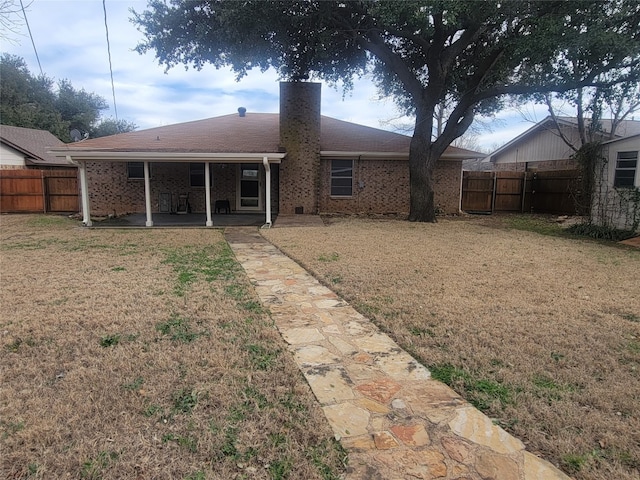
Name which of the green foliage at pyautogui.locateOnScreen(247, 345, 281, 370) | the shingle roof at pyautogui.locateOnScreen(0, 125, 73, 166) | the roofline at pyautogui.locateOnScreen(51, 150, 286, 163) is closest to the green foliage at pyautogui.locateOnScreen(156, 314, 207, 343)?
the green foliage at pyautogui.locateOnScreen(247, 345, 281, 370)

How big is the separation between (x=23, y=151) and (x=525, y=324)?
1008 inches

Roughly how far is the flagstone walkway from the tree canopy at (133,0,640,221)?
7596 millimetres

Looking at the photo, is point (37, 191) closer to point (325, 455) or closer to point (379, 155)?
point (379, 155)

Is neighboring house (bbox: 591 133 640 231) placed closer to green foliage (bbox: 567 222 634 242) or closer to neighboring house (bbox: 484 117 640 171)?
green foliage (bbox: 567 222 634 242)

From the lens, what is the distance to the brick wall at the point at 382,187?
1521cm

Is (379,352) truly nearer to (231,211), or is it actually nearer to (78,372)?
(78,372)

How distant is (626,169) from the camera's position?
11055 mm

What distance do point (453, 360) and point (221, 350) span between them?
6.37ft

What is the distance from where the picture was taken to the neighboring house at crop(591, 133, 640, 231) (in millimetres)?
10539

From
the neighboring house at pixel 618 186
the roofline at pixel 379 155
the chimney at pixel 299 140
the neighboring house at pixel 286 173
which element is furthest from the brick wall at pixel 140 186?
the neighboring house at pixel 618 186

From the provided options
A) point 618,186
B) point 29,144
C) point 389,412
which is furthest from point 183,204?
point 29,144

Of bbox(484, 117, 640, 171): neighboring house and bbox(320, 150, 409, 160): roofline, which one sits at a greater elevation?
bbox(484, 117, 640, 171): neighboring house

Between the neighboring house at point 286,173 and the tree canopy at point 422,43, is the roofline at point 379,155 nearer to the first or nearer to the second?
the neighboring house at point 286,173

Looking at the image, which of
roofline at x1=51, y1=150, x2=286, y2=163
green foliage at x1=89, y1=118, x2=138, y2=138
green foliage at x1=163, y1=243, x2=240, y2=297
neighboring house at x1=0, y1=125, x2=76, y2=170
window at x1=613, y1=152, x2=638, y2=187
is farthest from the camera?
green foliage at x1=89, y1=118, x2=138, y2=138
